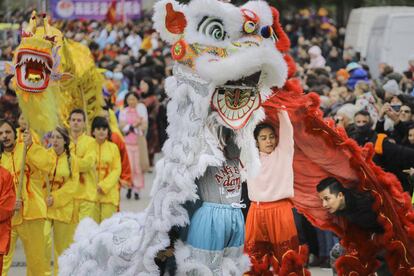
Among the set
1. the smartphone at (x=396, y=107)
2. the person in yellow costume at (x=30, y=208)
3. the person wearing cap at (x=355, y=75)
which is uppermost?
the person wearing cap at (x=355, y=75)

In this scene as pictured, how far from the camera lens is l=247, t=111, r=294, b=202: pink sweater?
1014cm

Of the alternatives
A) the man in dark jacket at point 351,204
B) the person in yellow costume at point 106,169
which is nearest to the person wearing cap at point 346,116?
the person in yellow costume at point 106,169

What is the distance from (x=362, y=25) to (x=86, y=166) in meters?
16.9

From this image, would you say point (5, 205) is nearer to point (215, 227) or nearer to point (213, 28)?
point (215, 227)

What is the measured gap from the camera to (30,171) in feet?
34.7

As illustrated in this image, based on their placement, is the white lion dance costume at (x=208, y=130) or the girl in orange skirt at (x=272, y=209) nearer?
the white lion dance costume at (x=208, y=130)

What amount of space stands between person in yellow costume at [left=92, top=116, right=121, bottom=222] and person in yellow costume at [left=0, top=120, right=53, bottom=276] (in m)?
1.62

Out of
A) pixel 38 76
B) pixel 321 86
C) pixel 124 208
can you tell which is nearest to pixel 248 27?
pixel 38 76

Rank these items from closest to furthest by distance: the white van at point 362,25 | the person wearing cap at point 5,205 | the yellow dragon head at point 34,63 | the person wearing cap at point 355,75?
the person wearing cap at point 5,205 < the yellow dragon head at point 34,63 < the person wearing cap at point 355,75 < the white van at point 362,25

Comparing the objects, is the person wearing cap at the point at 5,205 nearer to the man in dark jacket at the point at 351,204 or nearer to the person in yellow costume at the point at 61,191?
the person in yellow costume at the point at 61,191

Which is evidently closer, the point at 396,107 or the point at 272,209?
the point at 272,209

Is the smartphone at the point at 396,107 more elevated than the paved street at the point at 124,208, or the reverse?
the smartphone at the point at 396,107

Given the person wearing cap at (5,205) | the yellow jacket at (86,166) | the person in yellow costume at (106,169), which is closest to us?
the person wearing cap at (5,205)

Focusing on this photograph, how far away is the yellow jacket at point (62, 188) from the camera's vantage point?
1101 centimetres
